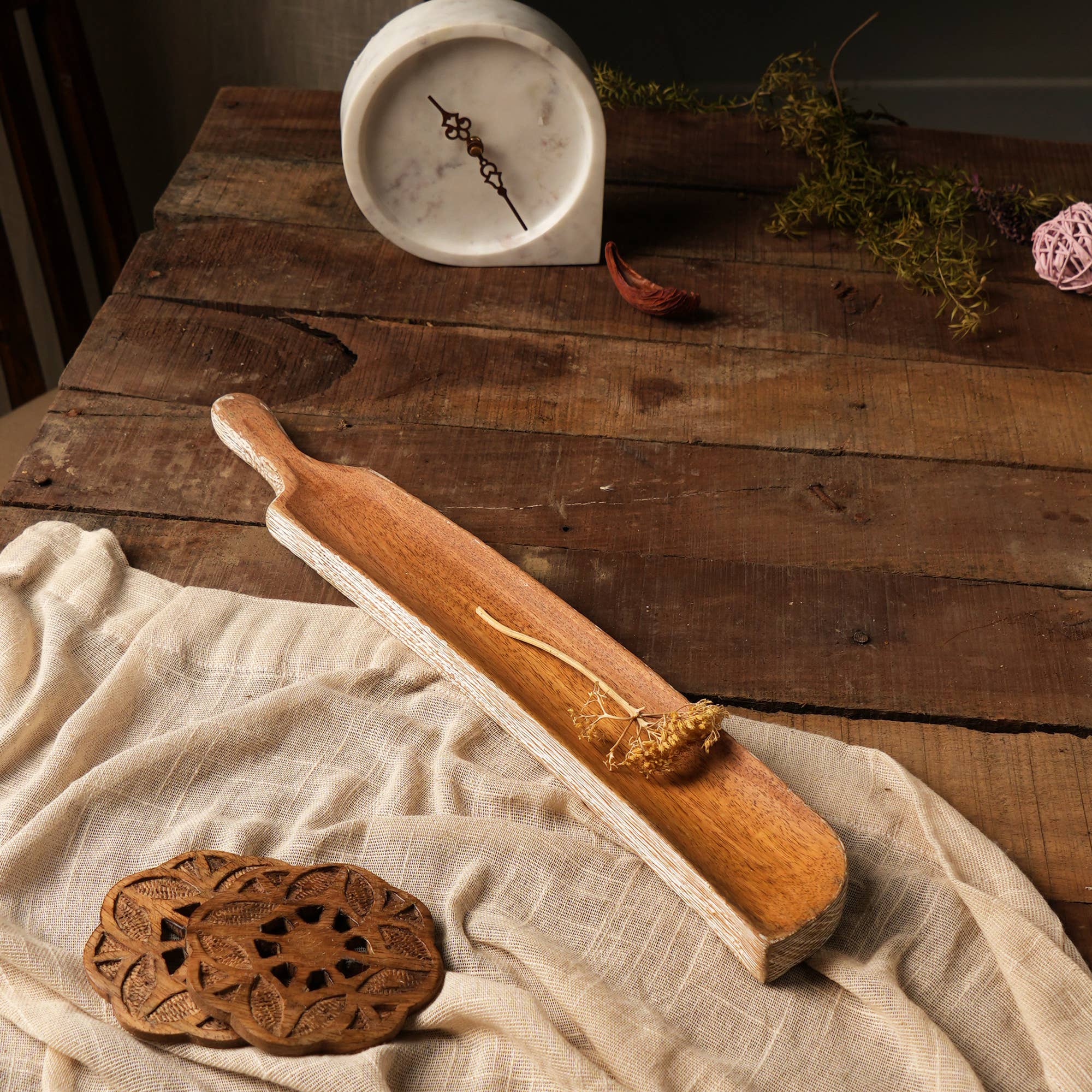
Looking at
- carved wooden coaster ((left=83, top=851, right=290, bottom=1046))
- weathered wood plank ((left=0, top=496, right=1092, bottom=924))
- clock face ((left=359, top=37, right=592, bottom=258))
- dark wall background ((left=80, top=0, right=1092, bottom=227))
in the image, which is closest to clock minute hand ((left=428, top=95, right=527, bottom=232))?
clock face ((left=359, top=37, right=592, bottom=258))

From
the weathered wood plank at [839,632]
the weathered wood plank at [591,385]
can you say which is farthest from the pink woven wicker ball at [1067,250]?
the weathered wood plank at [839,632]

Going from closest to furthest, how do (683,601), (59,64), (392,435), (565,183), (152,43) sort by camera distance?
(683,601) < (392,435) < (565,183) < (59,64) < (152,43)

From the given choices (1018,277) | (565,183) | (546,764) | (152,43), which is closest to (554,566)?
(546,764)

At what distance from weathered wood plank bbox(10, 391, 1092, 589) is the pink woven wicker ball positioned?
0.29m

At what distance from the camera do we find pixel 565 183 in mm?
1206

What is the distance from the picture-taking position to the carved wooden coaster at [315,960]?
61cm

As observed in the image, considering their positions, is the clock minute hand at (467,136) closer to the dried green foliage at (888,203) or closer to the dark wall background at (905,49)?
the dried green foliage at (888,203)

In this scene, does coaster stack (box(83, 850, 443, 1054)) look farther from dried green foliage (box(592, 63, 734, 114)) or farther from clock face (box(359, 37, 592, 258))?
dried green foliage (box(592, 63, 734, 114))

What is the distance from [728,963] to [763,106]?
3.77 ft

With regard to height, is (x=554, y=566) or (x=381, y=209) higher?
(x=381, y=209)

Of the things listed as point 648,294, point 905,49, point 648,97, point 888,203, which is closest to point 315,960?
point 648,294

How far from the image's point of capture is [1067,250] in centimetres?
119

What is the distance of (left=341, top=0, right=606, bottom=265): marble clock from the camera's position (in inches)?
44.1

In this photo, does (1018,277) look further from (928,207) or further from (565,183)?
(565,183)
